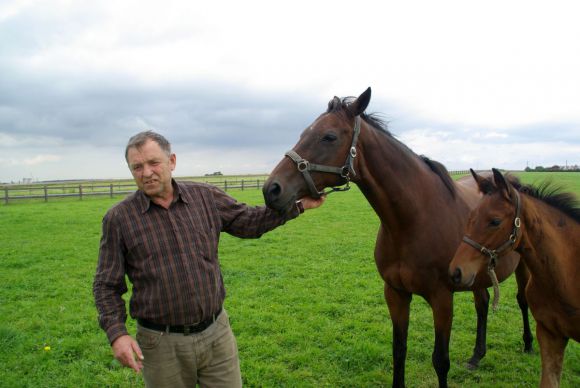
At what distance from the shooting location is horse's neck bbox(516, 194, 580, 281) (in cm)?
297

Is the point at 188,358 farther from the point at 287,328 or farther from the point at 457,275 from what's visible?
the point at 287,328

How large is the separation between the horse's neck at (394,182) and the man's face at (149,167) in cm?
153

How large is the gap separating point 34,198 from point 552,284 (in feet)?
91.7

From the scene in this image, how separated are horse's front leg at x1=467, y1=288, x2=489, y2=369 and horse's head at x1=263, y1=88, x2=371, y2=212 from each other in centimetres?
280

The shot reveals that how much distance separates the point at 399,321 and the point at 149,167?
2802 millimetres

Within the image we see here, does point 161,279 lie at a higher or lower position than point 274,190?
lower

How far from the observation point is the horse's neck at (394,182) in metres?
3.21

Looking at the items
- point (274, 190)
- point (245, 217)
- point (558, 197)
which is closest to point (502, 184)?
point (558, 197)

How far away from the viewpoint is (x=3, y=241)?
11617 millimetres

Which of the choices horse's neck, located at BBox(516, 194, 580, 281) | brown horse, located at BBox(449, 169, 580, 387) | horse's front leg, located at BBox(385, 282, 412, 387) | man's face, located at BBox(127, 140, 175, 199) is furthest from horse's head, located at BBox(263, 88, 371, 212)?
horse's front leg, located at BBox(385, 282, 412, 387)

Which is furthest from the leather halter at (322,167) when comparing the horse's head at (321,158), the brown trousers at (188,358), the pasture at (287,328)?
the pasture at (287,328)

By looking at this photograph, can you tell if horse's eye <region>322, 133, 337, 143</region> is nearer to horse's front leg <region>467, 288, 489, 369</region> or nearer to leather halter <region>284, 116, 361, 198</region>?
leather halter <region>284, 116, 361, 198</region>

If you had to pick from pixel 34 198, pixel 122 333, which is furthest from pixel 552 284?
pixel 34 198

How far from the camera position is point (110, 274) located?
229 centimetres
